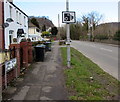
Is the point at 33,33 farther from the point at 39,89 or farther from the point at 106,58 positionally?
the point at 39,89

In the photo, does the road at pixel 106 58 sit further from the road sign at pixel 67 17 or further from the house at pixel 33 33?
the house at pixel 33 33

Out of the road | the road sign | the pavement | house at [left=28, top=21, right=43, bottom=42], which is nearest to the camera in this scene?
the pavement

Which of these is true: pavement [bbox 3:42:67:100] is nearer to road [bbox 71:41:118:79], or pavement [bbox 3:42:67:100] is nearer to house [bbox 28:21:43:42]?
road [bbox 71:41:118:79]

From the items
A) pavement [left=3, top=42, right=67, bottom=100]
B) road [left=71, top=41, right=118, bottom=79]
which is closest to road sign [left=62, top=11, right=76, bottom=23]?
road [left=71, top=41, right=118, bottom=79]

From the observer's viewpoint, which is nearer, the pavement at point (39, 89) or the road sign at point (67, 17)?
the pavement at point (39, 89)

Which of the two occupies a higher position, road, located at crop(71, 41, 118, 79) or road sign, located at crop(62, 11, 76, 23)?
road sign, located at crop(62, 11, 76, 23)

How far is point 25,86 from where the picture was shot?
7074 millimetres

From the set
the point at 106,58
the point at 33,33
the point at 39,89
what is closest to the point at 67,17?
the point at 39,89

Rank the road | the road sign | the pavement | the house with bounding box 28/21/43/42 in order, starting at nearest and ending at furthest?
the pavement < the road sign < the road < the house with bounding box 28/21/43/42

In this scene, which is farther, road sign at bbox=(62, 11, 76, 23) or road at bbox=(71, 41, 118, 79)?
road at bbox=(71, 41, 118, 79)

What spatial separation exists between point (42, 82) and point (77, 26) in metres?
88.1

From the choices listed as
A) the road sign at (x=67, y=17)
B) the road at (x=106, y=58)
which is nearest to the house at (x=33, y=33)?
the road at (x=106, y=58)

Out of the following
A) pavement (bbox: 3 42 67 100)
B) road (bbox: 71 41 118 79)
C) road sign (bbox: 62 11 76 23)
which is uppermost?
road sign (bbox: 62 11 76 23)

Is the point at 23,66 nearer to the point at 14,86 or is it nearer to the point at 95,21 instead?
the point at 14,86
